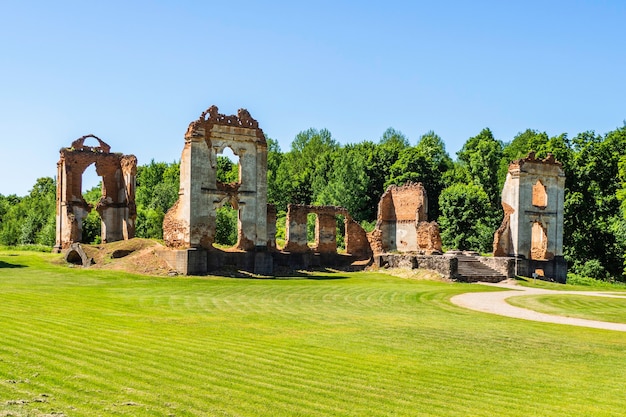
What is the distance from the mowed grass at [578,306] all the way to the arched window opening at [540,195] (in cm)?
1942

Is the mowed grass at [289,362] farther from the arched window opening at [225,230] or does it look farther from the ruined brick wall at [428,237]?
the arched window opening at [225,230]

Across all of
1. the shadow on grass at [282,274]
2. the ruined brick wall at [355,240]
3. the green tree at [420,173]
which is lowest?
the shadow on grass at [282,274]

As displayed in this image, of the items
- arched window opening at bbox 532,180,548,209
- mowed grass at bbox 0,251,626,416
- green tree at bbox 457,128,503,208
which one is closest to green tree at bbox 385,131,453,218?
green tree at bbox 457,128,503,208

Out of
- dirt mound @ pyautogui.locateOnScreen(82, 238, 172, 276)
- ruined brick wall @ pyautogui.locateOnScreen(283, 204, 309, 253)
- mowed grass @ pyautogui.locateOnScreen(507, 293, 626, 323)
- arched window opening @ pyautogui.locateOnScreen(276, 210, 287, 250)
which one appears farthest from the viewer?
arched window opening @ pyautogui.locateOnScreen(276, 210, 287, 250)

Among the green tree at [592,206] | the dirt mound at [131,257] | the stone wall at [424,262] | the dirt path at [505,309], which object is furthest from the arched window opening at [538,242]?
the dirt mound at [131,257]

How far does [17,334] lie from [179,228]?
27547 millimetres

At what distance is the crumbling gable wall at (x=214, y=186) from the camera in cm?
3869

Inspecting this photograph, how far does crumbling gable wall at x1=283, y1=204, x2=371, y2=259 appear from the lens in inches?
1831

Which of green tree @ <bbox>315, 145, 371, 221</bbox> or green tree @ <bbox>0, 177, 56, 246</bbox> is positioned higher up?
green tree @ <bbox>315, 145, 371, 221</bbox>

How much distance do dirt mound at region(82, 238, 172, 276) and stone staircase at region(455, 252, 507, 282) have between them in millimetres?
16365

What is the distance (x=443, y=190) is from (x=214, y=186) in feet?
103

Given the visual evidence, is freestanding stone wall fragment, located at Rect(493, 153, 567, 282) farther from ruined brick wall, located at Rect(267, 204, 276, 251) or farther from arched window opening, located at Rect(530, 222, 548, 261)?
ruined brick wall, located at Rect(267, 204, 276, 251)

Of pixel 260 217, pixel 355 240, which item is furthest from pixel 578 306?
pixel 355 240

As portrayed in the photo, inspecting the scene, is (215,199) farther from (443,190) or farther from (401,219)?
(443,190)
